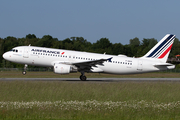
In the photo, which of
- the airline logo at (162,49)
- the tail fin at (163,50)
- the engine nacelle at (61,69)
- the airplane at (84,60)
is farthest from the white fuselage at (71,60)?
the engine nacelle at (61,69)

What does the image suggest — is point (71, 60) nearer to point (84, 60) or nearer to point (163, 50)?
point (84, 60)

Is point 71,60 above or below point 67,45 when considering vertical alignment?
below

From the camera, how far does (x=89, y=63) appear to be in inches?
1224

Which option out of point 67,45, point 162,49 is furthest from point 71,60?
point 67,45

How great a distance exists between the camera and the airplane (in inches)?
1239

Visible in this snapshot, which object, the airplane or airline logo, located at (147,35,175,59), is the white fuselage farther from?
airline logo, located at (147,35,175,59)

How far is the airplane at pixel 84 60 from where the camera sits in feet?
103

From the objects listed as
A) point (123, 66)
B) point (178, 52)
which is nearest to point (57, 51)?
point (123, 66)

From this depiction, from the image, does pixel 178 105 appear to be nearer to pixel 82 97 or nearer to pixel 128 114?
pixel 128 114

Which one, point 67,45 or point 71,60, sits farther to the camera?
point 67,45

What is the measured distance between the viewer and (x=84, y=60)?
1281 inches

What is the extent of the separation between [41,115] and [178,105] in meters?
7.51

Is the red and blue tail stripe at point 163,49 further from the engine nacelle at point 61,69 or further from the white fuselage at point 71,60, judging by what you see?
the engine nacelle at point 61,69

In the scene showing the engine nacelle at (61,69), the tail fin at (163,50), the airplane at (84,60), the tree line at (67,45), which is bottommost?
the engine nacelle at (61,69)
